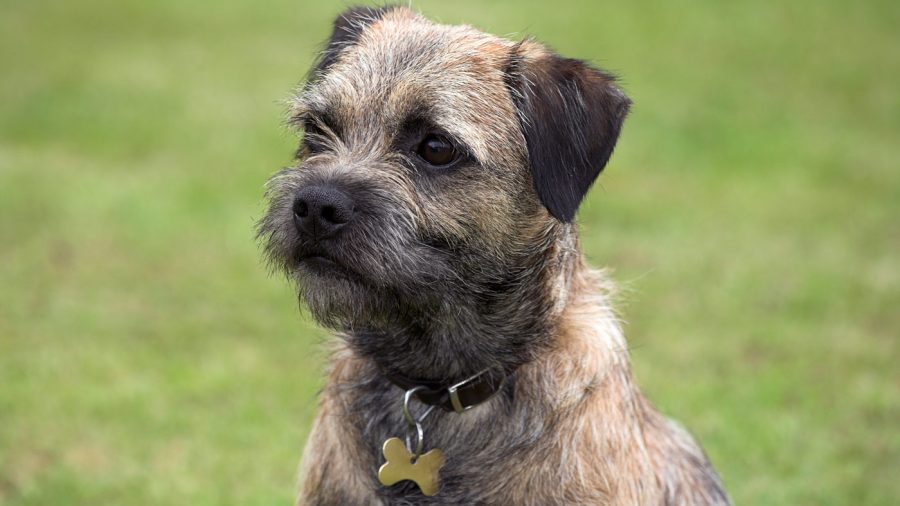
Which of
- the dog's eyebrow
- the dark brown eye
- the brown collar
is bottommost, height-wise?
the brown collar

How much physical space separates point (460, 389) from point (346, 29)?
1660mm

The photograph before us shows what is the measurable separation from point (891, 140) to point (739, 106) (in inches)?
70.9

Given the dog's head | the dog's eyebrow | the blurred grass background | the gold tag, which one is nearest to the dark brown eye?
the dog's head

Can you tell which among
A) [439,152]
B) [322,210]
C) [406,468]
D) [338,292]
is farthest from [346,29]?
[406,468]

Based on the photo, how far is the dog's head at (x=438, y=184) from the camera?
3.92 m

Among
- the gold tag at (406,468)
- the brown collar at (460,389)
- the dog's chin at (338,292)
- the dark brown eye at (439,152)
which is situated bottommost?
the gold tag at (406,468)

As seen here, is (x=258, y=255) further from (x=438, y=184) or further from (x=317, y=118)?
(x=438, y=184)

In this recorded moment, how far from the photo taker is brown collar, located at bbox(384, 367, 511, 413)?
162 inches

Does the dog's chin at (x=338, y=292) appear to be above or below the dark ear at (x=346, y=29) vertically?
below

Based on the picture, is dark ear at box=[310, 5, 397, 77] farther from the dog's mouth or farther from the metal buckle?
the metal buckle

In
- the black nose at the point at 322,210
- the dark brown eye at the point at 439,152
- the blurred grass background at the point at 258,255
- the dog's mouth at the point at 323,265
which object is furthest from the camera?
the blurred grass background at the point at 258,255

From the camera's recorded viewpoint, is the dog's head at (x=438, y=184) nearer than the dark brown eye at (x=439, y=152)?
Yes

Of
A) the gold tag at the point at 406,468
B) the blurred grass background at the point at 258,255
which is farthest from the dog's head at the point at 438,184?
the blurred grass background at the point at 258,255

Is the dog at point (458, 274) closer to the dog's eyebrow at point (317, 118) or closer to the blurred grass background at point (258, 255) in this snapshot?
the dog's eyebrow at point (317, 118)
